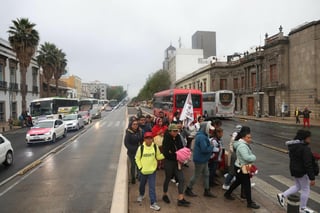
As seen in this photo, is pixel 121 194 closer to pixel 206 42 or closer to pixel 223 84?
pixel 223 84

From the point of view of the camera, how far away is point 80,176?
9.36 m

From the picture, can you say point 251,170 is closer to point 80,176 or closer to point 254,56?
point 80,176

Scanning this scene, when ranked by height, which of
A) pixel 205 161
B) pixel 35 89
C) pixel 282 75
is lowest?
pixel 205 161

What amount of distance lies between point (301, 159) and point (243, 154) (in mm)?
1036

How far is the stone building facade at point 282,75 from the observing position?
3316cm

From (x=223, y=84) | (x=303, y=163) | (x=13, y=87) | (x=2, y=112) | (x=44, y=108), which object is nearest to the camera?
(x=303, y=163)

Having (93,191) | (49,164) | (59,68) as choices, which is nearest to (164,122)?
(93,191)

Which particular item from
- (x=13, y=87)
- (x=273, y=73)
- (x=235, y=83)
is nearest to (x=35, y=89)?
(x=13, y=87)

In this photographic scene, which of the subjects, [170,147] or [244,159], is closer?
[244,159]

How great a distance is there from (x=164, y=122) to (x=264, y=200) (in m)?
3.61

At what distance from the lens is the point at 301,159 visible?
5363mm

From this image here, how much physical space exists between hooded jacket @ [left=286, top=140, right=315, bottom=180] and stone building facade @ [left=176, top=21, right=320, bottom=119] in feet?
99.6

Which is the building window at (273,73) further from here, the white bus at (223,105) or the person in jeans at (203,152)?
the person in jeans at (203,152)

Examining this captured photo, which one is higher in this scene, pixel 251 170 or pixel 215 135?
pixel 215 135
